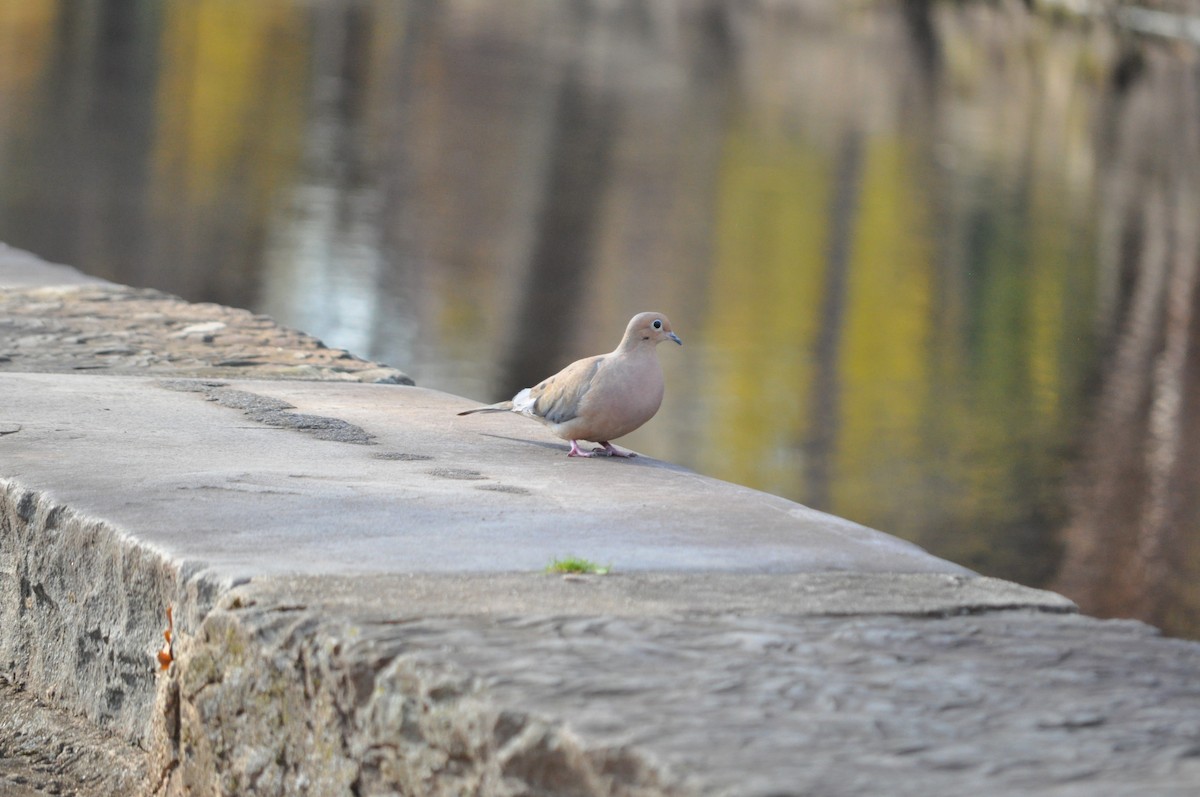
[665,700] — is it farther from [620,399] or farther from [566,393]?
[566,393]

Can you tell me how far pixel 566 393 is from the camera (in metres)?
4.42

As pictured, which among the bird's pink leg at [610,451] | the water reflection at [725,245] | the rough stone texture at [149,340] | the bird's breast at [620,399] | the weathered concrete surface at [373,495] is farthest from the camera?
the water reflection at [725,245]

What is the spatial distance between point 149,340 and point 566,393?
6.13 ft

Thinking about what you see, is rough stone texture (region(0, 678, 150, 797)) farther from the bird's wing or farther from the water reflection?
the water reflection

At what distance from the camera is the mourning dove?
4.33 m

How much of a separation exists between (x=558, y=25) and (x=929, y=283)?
29.0 m

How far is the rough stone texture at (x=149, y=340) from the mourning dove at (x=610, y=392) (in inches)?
45.7

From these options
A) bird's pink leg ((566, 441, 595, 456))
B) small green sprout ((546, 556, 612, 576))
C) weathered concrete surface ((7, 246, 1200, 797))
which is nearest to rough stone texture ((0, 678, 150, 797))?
weathered concrete surface ((7, 246, 1200, 797))

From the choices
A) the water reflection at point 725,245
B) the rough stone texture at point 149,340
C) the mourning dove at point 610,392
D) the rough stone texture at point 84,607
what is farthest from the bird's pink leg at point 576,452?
the water reflection at point 725,245

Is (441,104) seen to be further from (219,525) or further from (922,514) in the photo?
(219,525)

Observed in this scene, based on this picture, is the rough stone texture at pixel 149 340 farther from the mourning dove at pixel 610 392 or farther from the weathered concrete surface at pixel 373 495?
the mourning dove at pixel 610 392

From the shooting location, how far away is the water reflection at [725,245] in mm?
9711

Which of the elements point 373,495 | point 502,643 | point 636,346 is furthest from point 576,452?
point 502,643

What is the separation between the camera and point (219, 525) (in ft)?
10.6
